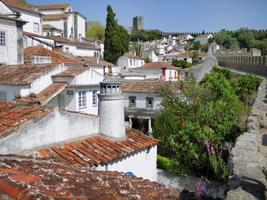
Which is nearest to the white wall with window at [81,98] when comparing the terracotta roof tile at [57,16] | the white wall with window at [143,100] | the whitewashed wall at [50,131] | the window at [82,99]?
the window at [82,99]

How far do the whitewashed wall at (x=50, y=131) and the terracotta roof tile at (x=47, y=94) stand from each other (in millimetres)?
8584

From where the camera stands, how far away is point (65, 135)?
29.4 feet

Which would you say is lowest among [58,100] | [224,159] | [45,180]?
[224,159]

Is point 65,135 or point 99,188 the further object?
point 65,135

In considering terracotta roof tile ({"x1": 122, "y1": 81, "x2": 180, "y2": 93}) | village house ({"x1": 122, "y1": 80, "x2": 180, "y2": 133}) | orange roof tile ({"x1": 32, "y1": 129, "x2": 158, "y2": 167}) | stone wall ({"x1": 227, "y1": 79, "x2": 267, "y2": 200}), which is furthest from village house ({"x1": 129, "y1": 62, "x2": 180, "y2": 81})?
stone wall ({"x1": 227, "y1": 79, "x2": 267, "y2": 200})

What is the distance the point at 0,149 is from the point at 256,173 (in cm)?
544

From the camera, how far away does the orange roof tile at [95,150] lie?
8.20 m

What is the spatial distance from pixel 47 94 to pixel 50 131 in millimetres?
11085

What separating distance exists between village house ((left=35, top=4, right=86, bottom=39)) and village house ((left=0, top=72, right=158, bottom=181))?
52.0 m

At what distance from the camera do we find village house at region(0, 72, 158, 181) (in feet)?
25.7

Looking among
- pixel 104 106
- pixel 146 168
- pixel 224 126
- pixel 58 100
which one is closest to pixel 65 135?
pixel 104 106

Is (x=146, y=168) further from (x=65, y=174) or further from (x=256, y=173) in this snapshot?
(x=65, y=174)

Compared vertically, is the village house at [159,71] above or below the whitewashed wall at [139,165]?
above

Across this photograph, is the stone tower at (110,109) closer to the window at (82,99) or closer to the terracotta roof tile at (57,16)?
the window at (82,99)
